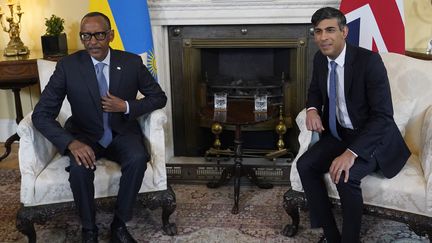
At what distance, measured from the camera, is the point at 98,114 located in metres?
2.34

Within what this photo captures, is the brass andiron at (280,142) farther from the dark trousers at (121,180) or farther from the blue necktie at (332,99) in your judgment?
the dark trousers at (121,180)

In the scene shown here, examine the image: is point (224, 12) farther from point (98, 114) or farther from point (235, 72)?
point (98, 114)

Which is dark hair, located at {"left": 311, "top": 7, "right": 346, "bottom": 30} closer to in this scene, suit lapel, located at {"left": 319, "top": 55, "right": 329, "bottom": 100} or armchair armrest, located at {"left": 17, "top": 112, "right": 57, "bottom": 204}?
suit lapel, located at {"left": 319, "top": 55, "right": 329, "bottom": 100}

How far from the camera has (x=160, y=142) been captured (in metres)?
2.38

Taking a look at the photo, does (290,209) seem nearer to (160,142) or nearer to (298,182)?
(298,182)

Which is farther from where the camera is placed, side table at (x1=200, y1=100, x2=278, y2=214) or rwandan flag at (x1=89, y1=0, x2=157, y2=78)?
rwandan flag at (x1=89, y1=0, x2=157, y2=78)

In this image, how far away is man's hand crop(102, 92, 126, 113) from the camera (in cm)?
230

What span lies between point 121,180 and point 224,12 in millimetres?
1427

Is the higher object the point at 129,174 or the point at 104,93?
the point at 104,93

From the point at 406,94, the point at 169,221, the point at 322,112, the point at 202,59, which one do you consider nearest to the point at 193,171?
the point at 169,221

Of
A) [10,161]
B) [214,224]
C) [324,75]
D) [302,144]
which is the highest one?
[324,75]

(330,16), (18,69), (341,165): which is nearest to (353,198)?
(341,165)


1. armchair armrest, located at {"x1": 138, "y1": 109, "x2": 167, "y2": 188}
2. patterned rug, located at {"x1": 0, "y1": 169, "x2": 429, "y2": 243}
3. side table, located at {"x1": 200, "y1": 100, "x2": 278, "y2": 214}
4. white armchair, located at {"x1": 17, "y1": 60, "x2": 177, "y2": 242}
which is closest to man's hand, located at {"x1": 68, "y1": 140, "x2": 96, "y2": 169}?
white armchair, located at {"x1": 17, "y1": 60, "x2": 177, "y2": 242}

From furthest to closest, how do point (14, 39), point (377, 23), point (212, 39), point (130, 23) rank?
point (14, 39) < point (212, 39) < point (130, 23) < point (377, 23)
